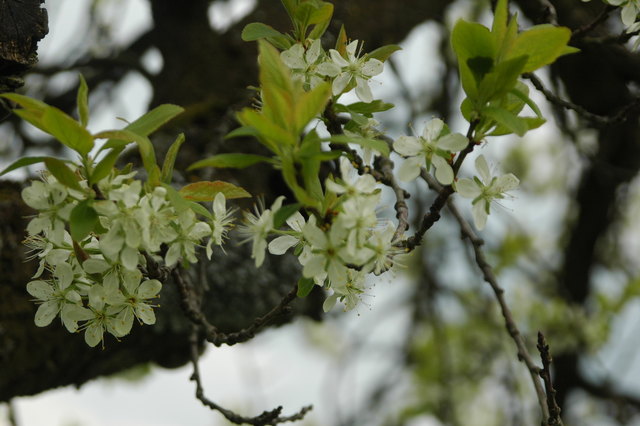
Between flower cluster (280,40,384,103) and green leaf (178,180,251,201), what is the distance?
0.18 meters

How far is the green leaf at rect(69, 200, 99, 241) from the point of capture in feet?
2.54

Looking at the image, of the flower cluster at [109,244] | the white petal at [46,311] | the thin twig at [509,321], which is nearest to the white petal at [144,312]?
the flower cluster at [109,244]

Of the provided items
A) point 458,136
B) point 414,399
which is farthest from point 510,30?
point 414,399

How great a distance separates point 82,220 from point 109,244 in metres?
0.04

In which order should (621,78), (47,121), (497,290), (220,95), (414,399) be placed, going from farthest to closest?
(414,399) → (220,95) → (621,78) → (497,290) → (47,121)

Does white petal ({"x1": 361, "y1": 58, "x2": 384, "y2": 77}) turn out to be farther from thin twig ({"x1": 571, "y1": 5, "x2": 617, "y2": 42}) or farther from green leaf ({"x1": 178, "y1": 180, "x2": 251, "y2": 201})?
thin twig ({"x1": 571, "y1": 5, "x2": 617, "y2": 42})

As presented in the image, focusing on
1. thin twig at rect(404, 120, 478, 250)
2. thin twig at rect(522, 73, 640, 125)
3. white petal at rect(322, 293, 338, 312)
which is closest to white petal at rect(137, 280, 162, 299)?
white petal at rect(322, 293, 338, 312)

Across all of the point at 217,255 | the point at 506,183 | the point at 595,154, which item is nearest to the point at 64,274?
the point at 506,183

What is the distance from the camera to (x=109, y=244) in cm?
79

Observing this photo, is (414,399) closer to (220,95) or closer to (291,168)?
(220,95)

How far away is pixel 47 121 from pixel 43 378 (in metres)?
1.09

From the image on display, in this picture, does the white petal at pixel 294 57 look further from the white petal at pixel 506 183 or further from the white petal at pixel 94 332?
the white petal at pixel 94 332

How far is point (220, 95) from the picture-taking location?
229 centimetres

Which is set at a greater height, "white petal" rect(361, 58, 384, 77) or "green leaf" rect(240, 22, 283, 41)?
"green leaf" rect(240, 22, 283, 41)
